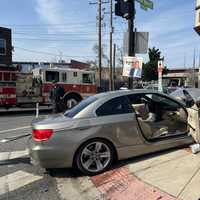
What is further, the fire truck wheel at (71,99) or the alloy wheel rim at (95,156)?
the fire truck wheel at (71,99)

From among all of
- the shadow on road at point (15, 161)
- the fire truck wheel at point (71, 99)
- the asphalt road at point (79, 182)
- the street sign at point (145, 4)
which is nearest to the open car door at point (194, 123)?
the asphalt road at point (79, 182)

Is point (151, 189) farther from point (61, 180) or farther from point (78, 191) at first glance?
point (61, 180)

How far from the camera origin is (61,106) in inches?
602

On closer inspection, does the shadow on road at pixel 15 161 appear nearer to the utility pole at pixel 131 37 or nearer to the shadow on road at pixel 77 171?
the shadow on road at pixel 77 171

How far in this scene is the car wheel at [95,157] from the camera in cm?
575

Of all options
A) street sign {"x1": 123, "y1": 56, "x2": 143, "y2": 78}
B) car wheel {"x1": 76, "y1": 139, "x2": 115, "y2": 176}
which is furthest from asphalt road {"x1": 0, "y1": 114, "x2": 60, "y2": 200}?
street sign {"x1": 123, "y1": 56, "x2": 143, "y2": 78}

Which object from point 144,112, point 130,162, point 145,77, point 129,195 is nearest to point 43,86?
point 144,112

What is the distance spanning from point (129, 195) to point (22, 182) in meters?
1.99

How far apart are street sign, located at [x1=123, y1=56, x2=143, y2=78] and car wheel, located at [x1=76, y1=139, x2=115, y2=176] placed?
129 inches

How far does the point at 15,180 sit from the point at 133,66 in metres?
4.36

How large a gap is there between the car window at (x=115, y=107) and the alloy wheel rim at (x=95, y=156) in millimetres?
593

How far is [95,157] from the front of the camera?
5.84 meters

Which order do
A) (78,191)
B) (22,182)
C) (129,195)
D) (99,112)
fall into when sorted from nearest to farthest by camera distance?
(129,195) → (78,191) → (22,182) → (99,112)

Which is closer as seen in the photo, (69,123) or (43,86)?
(69,123)
